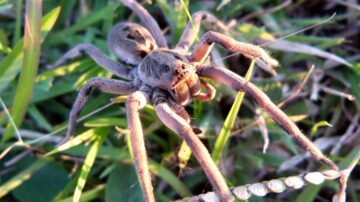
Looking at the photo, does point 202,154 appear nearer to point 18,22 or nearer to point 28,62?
point 28,62

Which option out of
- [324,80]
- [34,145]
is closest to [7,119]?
[34,145]

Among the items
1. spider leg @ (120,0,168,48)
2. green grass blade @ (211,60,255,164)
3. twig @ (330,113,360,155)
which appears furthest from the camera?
spider leg @ (120,0,168,48)

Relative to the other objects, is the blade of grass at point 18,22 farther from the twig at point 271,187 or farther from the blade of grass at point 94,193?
the twig at point 271,187

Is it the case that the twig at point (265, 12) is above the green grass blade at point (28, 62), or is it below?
above

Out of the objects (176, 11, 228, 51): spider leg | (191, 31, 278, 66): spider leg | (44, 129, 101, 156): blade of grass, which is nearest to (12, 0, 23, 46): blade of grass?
(44, 129, 101, 156): blade of grass

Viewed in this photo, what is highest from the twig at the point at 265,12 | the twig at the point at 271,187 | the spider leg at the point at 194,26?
the twig at the point at 265,12

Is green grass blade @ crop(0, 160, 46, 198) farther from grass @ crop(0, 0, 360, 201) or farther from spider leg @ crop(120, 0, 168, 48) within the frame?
spider leg @ crop(120, 0, 168, 48)

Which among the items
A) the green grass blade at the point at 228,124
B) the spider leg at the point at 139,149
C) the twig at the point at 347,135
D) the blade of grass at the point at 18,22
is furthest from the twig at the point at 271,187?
the blade of grass at the point at 18,22
